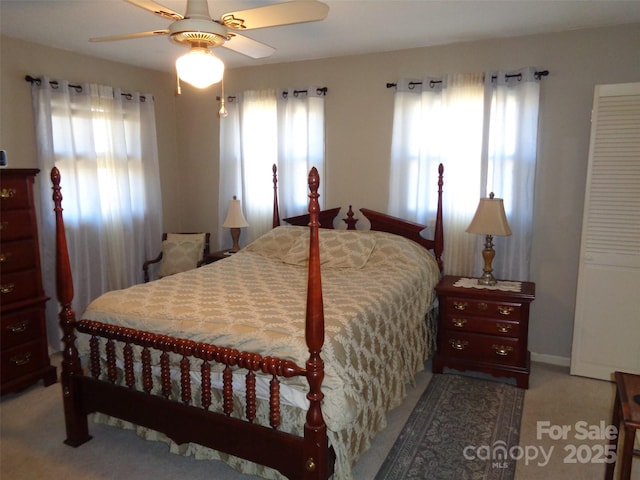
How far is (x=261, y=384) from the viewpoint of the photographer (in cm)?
205

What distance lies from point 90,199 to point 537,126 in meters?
3.73

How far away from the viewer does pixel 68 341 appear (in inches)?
96.7

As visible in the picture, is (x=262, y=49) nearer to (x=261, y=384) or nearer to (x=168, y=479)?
(x=261, y=384)

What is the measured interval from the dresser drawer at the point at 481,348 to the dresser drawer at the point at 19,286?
294 cm

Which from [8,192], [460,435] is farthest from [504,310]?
[8,192]

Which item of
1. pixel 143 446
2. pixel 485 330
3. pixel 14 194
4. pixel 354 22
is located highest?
pixel 354 22

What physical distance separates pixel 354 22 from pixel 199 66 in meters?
1.51

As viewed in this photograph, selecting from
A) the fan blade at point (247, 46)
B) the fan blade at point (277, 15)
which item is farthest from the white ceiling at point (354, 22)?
the fan blade at point (277, 15)

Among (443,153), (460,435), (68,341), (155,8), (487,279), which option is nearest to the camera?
(155,8)

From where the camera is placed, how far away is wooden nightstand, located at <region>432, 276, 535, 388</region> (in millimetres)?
3148

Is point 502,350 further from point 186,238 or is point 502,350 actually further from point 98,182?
point 98,182

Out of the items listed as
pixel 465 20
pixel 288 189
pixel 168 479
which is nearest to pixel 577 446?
pixel 168 479

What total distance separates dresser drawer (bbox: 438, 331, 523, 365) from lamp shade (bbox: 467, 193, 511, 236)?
2.46ft

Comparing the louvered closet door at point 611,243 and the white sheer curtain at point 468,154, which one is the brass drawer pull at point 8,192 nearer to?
the white sheer curtain at point 468,154
